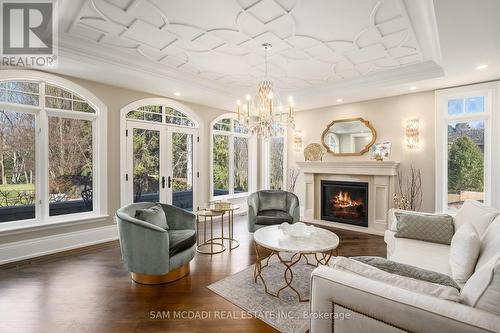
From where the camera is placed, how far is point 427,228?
2.82 metres

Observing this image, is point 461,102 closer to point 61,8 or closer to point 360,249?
point 360,249

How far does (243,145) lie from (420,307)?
6.00m

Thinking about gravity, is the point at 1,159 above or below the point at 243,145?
below

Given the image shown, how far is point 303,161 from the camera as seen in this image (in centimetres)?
603

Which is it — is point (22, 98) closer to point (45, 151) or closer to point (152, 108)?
point (45, 151)

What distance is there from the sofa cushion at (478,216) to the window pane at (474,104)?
2374 millimetres

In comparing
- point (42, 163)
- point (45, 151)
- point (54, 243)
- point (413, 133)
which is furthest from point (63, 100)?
point (413, 133)

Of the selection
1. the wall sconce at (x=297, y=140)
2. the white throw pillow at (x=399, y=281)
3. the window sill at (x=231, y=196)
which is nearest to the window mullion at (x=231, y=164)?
the window sill at (x=231, y=196)

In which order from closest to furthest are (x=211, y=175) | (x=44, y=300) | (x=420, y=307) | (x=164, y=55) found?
1. (x=420, y=307)
2. (x=44, y=300)
3. (x=164, y=55)
4. (x=211, y=175)

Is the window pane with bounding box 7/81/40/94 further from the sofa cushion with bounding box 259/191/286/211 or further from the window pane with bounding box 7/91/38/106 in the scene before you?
the sofa cushion with bounding box 259/191/286/211

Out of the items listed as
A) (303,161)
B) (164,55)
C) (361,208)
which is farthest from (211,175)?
(361,208)

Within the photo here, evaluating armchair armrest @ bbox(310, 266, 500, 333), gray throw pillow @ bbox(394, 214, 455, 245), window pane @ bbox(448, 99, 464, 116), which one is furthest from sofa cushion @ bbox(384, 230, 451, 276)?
window pane @ bbox(448, 99, 464, 116)

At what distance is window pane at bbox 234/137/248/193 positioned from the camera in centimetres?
670

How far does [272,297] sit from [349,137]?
4.10m
